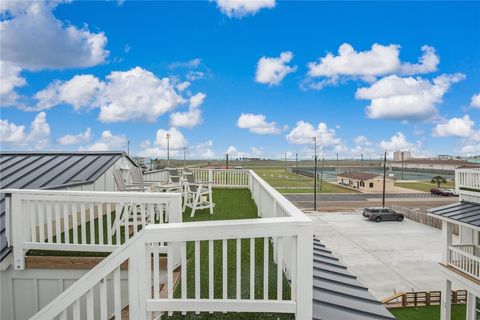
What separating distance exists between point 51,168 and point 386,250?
15480 millimetres

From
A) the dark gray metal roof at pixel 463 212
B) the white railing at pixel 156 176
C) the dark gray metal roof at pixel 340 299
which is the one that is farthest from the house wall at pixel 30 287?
the dark gray metal roof at pixel 463 212

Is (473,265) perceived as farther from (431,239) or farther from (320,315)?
(431,239)

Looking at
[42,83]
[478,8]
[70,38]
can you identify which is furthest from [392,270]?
[42,83]

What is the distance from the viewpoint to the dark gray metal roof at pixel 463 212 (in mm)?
7492

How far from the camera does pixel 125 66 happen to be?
9656 mm

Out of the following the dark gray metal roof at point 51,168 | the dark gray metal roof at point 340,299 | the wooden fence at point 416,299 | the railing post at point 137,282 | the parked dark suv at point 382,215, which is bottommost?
the wooden fence at point 416,299

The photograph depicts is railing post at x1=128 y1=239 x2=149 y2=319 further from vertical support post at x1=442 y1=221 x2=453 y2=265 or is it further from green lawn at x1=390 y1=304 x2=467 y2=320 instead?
green lawn at x1=390 y1=304 x2=467 y2=320

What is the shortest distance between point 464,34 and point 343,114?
7858mm

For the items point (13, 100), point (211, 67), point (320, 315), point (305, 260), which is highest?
point (211, 67)

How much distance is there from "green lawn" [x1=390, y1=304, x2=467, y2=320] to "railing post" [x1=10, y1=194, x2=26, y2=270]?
9760 millimetres

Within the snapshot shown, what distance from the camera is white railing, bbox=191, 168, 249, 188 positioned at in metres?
10.7

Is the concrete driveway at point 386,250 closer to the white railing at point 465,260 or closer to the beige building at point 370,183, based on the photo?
the white railing at point 465,260

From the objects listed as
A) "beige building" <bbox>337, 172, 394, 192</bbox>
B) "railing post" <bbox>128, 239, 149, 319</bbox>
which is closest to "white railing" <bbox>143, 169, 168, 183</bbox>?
"railing post" <bbox>128, 239, 149, 319</bbox>

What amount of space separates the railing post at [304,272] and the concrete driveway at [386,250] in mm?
9954
